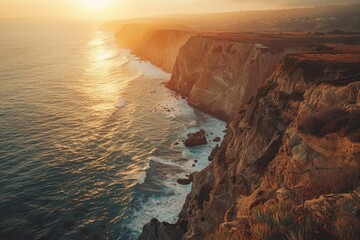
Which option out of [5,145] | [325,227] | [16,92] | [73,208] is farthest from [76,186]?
[16,92]

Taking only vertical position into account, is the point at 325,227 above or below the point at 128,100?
above

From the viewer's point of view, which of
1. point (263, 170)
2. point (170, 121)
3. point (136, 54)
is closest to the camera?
point (263, 170)

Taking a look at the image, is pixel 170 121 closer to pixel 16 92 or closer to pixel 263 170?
pixel 263 170

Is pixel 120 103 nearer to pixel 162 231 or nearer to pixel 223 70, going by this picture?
pixel 223 70

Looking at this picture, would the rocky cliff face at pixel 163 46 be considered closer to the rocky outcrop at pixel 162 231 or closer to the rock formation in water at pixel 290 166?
the rock formation in water at pixel 290 166

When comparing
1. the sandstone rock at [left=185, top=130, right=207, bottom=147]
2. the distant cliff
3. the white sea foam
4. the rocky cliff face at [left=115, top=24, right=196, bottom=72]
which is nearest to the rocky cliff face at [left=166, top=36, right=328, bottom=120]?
the distant cliff

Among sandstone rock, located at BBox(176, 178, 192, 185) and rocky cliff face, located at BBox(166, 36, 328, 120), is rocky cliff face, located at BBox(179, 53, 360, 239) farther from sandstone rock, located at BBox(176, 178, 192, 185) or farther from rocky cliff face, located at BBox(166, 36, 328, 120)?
rocky cliff face, located at BBox(166, 36, 328, 120)

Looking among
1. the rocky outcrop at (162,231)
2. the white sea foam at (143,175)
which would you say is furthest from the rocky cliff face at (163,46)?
the rocky outcrop at (162,231)
